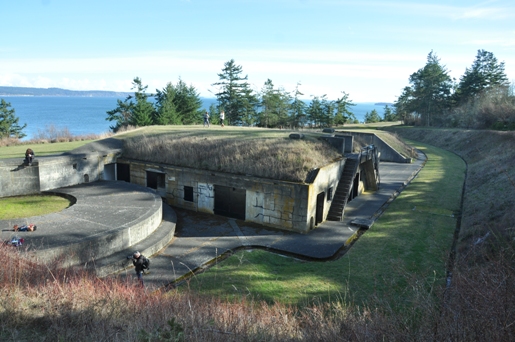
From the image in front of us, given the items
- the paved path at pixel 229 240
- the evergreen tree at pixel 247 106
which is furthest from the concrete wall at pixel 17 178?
the evergreen tree at pixel 247 106

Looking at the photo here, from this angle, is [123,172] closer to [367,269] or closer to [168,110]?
[367,269]

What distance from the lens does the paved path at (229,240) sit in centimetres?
1185

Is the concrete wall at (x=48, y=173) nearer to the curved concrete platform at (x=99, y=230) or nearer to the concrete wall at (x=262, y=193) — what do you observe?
the curved concrete platform at (x=99, y=230)

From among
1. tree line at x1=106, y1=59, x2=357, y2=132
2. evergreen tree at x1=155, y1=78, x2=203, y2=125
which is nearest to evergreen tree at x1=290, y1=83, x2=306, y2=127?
tree line at x1=106, y1=59, x2=357, y2=132

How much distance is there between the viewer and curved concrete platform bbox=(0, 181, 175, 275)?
10773 millimetres

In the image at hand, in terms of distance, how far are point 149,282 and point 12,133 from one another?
63.2 meters

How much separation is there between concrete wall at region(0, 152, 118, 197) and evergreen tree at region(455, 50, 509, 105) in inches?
2217

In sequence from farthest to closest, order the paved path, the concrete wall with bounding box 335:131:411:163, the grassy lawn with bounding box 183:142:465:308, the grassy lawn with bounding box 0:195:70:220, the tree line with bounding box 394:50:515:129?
the tree line with bounding box 394:50:515:129 → the concrete wall with bounding box 335:131:411:163 → the grassy lawn with bounding box 0:195:70:220 → the paved path → the grassy lawn with bounding box 183:142:465:308

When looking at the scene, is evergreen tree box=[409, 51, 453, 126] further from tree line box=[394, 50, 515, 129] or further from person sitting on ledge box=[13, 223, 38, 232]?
person sitting on ledge box=[13, 223, 38, 232]

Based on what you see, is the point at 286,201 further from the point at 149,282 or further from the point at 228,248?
the point at 149,282

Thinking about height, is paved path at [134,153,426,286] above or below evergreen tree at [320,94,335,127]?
below

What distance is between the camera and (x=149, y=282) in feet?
34.8

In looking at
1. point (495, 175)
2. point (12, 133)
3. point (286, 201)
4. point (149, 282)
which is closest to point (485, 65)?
point (495, 175)

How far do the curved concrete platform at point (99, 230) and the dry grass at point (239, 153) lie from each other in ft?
9.94
